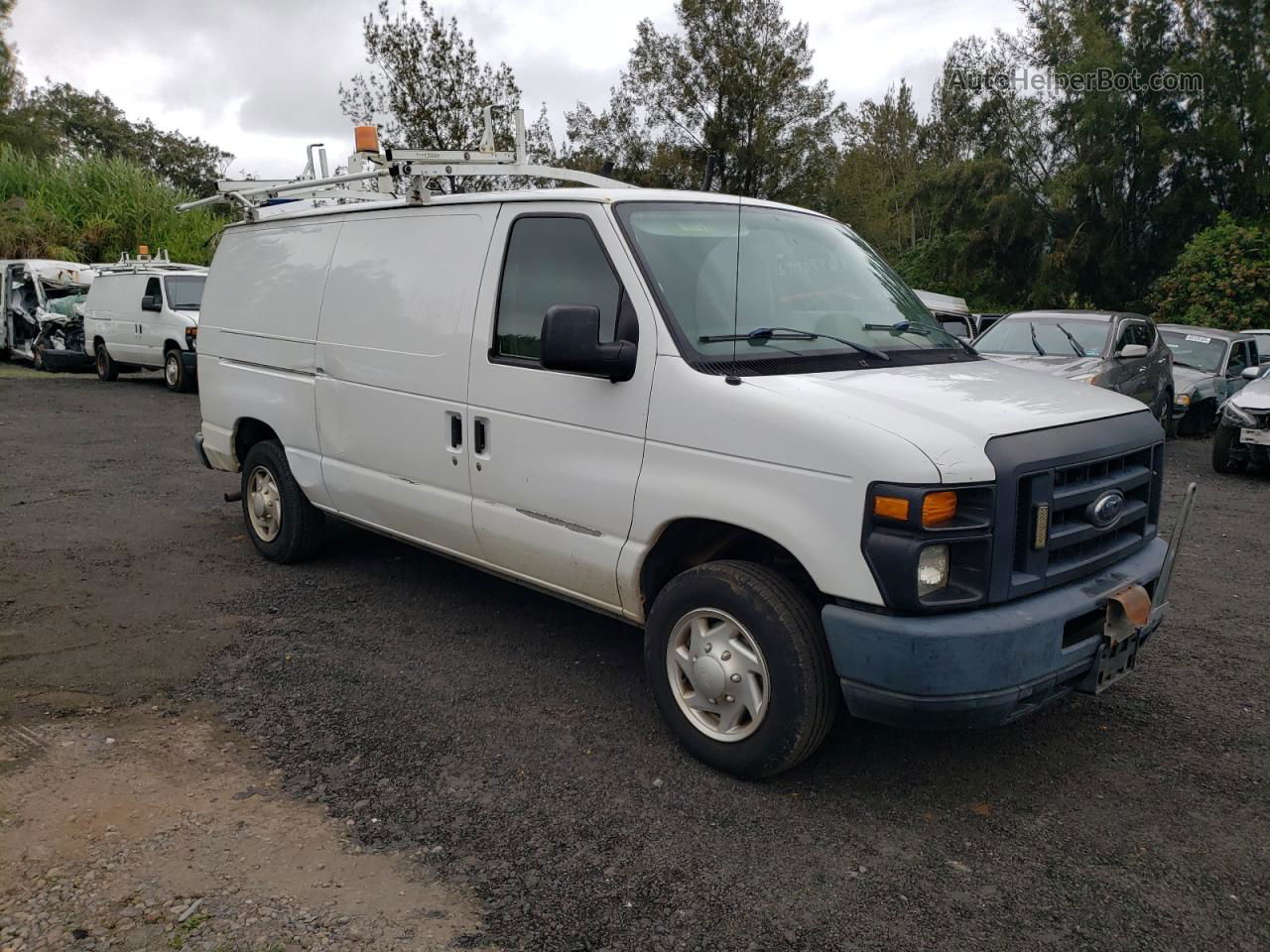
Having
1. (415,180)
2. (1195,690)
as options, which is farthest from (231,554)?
(1195,690)

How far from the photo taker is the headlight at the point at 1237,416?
10625 mm

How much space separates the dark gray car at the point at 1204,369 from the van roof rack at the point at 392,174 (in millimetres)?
11019

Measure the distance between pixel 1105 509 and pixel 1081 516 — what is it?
0.10m

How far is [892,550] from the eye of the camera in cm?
326

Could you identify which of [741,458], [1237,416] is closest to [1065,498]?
[741,458]

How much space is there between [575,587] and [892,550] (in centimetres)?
159

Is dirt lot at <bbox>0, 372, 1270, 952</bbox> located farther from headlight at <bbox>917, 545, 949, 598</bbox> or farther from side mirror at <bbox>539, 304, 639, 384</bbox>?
side mirror at <bbox>539, 304, 639, 384</bbox>

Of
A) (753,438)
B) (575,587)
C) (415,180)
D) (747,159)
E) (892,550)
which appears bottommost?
(575,587)

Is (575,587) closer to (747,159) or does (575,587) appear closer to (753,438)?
(753,438)

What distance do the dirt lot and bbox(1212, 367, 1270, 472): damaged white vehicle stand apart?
5141 mm

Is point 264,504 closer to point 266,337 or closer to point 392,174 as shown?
point 266,337

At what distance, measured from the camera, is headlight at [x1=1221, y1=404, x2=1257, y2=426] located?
10625mm

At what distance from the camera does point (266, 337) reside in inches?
245

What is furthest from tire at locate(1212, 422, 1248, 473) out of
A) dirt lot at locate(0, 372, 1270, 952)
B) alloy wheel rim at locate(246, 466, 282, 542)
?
alloy wheel rim at locate(246, 466, 282, 542)
